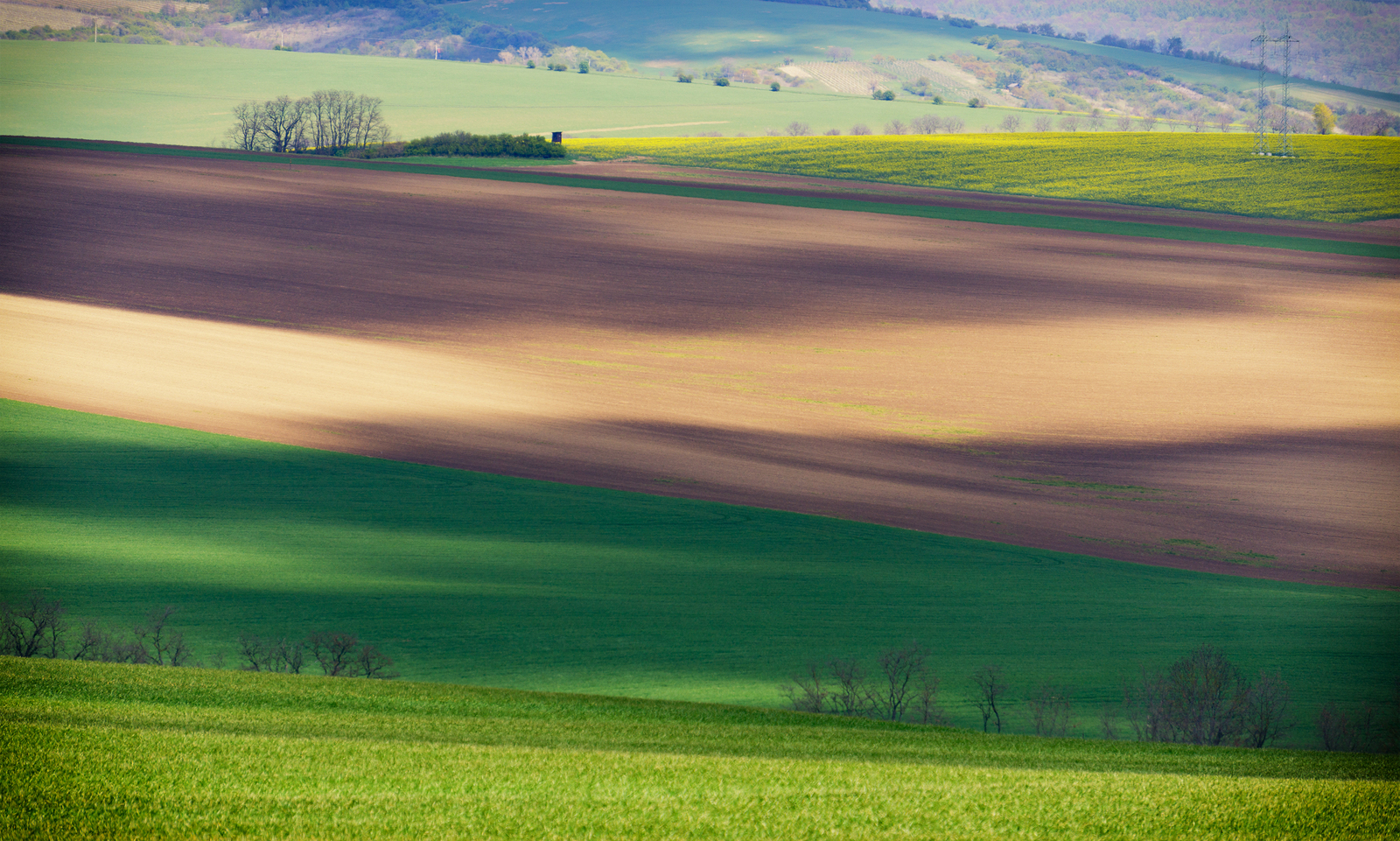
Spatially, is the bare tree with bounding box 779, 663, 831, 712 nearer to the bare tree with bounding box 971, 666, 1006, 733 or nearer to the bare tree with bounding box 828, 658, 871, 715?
the bare tree with bounding box 828, 658, 871, 715

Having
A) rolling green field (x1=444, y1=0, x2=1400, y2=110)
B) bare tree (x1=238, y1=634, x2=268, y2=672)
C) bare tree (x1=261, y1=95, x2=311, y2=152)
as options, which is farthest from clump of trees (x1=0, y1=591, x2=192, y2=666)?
rolling green field (x1=444, y1=0, x2=1400, y2=110)

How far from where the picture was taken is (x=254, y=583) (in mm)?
22484

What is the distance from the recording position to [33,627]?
2053 centimetres

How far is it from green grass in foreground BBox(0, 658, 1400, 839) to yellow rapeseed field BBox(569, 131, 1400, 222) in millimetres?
49908

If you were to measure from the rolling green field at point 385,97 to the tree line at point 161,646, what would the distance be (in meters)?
44.6

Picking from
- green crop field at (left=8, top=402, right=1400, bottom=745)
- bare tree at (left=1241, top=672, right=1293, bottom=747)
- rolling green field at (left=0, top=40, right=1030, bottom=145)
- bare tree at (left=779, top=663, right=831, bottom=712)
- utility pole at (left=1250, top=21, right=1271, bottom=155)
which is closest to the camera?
Result: bare tree at (left=779, top=663, right=831, bottom=712)

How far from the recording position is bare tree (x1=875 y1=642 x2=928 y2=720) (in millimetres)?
19438

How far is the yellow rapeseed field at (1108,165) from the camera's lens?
2298 inches

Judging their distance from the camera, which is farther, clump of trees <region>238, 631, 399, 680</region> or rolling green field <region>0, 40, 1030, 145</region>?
rolling green field <region>0, 40, 1030, 145</region>

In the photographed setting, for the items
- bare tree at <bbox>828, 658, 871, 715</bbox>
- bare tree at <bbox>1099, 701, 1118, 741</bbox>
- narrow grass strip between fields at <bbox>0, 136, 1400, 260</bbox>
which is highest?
narrow grass strip between fields at <bbox>0, 136, 1400, 260</bbox>

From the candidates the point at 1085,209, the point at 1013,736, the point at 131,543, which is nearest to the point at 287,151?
the point at 1085,209

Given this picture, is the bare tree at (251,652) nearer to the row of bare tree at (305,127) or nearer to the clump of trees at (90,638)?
the clump of trees at (90,638)

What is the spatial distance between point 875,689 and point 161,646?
36.2ft

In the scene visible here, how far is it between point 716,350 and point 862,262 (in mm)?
11972
